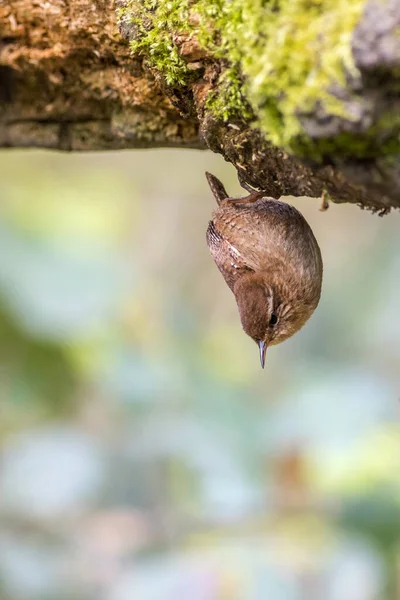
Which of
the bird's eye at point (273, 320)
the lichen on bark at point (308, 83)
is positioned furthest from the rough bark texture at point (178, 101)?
the bird's eye at point (273, 320)

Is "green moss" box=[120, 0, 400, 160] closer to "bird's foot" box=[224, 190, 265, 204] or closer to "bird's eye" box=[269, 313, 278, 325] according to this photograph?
"bird's foot" box=[224, 190, 265, 204]

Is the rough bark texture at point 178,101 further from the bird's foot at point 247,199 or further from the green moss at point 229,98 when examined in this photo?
the bird's foot at point 247,199

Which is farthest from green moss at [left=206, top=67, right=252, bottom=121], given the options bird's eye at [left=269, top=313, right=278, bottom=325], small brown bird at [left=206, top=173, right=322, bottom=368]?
bird's eye at [left=269, top=313, right=278, bottom=325]

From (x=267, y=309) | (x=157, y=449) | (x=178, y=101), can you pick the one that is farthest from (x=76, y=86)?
(x=157, y=449)

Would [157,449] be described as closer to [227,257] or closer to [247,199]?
[227,257]

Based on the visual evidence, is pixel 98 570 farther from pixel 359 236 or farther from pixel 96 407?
pixel 359 236

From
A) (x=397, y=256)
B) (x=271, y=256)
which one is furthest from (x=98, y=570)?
(x=397, y=256)

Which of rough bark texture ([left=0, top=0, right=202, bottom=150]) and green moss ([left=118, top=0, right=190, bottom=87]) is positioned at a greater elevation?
green moss ([left=118, top=0, right=190, bottom=87])
